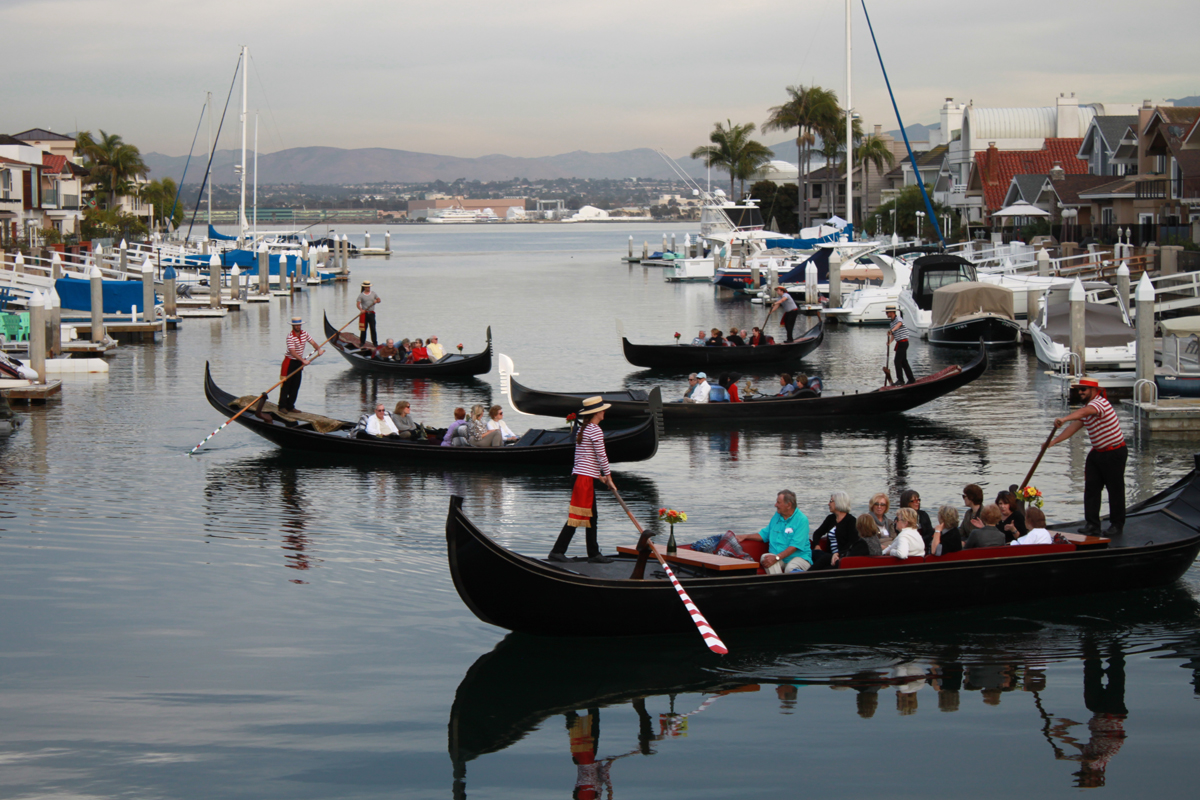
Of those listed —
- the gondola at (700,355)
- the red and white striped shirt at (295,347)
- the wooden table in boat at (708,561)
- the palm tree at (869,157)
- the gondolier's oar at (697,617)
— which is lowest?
the gondolier's oar at (697,617)

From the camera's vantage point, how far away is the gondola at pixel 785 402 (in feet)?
69.4

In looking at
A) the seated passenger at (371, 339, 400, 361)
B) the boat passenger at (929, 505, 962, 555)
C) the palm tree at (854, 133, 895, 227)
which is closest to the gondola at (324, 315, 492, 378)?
the seated passenger at (371, 339, 400, 361)

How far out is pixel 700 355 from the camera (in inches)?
1144

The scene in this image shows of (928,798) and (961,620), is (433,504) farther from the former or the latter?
(928,798)

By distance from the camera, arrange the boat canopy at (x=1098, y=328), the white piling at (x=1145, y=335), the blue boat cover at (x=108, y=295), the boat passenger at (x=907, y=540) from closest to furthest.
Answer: the boat passenger at (x=907, y=540) < the white piling at (x=1145, y=335) < the boat canopy at (x=1098, y=328) < the blue boat cover at (x=108, y=295)

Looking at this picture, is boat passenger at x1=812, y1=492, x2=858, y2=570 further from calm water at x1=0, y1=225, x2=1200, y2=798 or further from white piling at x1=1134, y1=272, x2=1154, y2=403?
white piling at x1=1134, y1=272, x2=1154, y2=403

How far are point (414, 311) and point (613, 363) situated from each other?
71.3 feet

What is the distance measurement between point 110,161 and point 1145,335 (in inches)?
3324

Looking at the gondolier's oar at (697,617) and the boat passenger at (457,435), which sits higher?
the boat passenger at (457,435)

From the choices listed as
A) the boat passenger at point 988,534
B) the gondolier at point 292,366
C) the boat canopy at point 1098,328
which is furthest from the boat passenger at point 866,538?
the boat canopy at point 1098,328

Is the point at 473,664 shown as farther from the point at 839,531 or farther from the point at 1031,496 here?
the point at 1031,496

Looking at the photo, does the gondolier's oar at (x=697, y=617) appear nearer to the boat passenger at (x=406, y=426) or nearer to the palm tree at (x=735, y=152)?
the boat passenger at (x=406, y=426)

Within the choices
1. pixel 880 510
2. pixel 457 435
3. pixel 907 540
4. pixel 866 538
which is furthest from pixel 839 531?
pixel 457 435

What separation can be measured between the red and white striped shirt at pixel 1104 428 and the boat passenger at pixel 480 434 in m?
8.45
